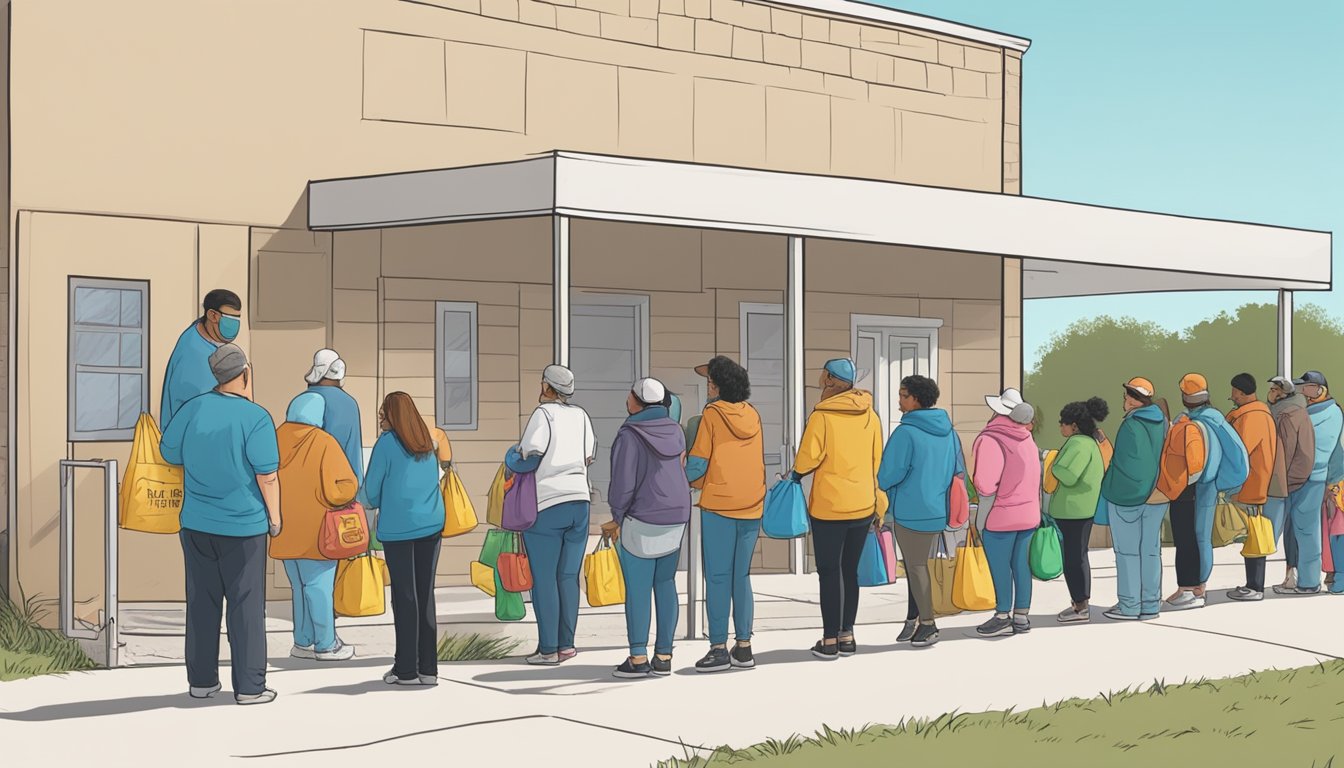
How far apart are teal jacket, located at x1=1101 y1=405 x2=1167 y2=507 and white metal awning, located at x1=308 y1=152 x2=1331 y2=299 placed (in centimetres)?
296

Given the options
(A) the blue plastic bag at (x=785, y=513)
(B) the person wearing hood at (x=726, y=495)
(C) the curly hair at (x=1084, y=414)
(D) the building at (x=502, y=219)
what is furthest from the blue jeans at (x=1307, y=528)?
(B) the person wearing hood at (x=726, y=495)

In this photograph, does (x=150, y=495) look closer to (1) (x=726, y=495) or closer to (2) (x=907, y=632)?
(1) (x=726, y=495)

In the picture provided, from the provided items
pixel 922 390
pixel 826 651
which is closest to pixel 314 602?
pixel 826 651

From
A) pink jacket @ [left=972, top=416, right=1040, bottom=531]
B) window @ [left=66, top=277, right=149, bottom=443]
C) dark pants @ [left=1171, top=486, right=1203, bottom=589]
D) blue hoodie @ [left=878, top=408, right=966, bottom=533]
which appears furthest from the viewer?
dark pants @ [left=1171, top=486, right=1203, bottom=589]

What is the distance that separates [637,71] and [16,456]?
664cm

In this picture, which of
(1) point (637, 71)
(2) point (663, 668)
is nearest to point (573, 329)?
(1) point (637, 71)

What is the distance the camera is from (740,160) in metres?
17.4

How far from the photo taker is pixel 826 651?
11258mm

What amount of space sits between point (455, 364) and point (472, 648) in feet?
14.3

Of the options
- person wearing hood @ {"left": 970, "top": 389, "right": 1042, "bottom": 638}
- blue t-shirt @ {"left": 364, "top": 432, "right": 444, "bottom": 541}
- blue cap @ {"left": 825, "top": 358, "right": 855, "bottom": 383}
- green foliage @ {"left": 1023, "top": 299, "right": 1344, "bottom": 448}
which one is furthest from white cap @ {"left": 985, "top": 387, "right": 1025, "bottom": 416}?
green foliage @ {"left": 1023, "top": 299, "right": 1344, "bottom": 448}

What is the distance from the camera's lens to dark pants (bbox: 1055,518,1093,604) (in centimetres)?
1305

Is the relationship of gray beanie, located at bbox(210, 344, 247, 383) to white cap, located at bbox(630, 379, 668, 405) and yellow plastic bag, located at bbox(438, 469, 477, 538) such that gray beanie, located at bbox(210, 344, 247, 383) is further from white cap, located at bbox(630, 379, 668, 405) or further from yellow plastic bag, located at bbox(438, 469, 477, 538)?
white cap, located at bbox(630, 379, 668, 405)

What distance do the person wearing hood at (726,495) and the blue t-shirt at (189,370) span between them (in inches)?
119

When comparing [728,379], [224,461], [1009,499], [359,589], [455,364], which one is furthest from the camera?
[455,364]
